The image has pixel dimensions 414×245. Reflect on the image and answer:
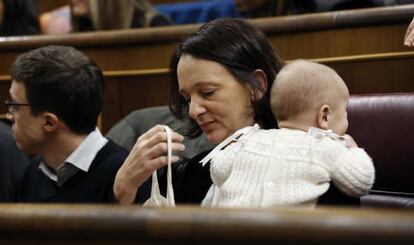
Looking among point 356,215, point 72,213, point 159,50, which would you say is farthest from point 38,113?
point 356,215

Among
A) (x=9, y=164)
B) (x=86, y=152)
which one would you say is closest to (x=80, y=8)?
(x=9, y=164)

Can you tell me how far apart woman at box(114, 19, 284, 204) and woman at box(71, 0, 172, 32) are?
0.91 metres

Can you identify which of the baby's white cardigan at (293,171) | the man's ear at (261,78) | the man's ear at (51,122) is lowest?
the man's ear at (51,122)

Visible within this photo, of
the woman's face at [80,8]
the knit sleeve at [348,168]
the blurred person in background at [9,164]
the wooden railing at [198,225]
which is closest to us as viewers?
the wooden railing at [198,225]

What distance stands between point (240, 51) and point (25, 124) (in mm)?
553

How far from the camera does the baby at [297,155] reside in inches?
42.8

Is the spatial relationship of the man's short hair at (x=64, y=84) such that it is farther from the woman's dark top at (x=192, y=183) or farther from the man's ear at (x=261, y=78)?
the man's ear at (x=261, y=78)

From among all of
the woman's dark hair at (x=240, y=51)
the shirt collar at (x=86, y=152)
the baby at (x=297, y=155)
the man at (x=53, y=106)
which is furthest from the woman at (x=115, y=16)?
the baby at (x=297, y=155)

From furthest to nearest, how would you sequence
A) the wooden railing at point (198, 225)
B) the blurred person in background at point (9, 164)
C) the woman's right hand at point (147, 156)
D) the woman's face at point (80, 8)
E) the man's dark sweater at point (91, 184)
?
the woman's face at point (80, 8)
the blurred person in background at point (9, 164)
the man's dark sweater at point (91, 184)
the woman's right hand at point (147, 156)
the wooden railing at point (198, 225)

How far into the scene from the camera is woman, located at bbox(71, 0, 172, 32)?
2211 mm

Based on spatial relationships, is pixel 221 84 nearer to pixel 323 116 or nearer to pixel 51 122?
pixel 323 116

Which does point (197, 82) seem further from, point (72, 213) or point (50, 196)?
point (72, 213)

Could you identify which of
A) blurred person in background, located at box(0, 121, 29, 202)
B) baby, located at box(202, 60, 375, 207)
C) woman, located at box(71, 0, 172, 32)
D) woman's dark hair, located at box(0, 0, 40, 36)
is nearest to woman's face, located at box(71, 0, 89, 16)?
woman, located at box(71, 0, 172, 32)

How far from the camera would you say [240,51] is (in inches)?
51.4
